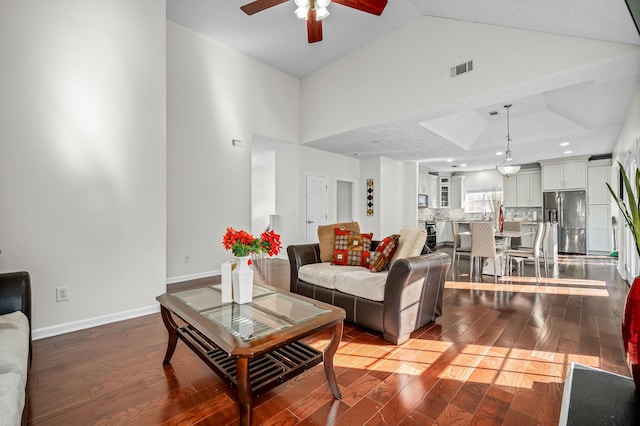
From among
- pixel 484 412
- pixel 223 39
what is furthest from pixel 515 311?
pixel 223 39

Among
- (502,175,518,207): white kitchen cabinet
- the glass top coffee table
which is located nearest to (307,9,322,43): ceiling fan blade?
the glass top coffee table

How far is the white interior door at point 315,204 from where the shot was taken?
Result: 259 inches

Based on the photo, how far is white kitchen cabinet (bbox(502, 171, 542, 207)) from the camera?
27.9ft

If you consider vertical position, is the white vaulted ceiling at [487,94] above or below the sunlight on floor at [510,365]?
above

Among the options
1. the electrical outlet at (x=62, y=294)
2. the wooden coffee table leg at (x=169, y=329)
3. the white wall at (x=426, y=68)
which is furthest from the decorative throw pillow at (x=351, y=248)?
the electrical outlet at (x=62, y=294)

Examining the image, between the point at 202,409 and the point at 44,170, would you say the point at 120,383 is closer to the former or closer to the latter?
the point at 202,409

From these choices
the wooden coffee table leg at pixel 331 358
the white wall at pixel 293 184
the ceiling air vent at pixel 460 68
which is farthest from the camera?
the white wall at pixel 293 184

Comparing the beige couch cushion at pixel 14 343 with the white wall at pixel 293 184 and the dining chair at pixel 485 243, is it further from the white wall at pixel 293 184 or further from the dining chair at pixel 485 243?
the dining chair at pixel 485 243

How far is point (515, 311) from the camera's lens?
320cm

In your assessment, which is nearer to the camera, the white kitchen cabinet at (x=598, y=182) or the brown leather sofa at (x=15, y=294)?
the brown leather sofa at (x=15, y=294)

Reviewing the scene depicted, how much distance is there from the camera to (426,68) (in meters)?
4.18

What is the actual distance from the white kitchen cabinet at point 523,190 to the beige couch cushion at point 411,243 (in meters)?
7.68

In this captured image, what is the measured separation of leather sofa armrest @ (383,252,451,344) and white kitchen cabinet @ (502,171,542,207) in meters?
7.83

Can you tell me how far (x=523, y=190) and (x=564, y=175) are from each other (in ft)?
3.61
